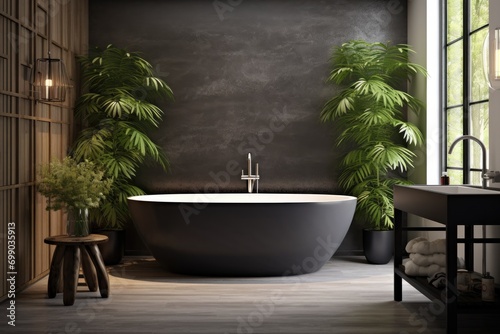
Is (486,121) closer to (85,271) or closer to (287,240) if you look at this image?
(287,240)

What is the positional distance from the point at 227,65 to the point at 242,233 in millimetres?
1995

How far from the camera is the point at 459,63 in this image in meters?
5.73

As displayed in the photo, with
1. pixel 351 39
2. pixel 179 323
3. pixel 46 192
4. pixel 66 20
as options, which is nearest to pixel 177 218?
pixel 46 192

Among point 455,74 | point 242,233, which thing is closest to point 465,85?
point 455,74

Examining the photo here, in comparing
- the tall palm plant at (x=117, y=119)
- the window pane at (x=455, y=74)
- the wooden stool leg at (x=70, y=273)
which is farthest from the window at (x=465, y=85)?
the wooden stool leg at (x=70, y=273)

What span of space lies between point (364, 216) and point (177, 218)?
2.04 metres

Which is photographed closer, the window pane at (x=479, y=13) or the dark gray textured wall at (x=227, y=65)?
the window pane at (x=479, y=13)

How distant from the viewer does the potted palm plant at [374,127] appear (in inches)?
242

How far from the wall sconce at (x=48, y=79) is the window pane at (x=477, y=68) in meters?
3.03

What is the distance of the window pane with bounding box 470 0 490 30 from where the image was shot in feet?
16.8

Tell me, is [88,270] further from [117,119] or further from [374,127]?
[374,127]

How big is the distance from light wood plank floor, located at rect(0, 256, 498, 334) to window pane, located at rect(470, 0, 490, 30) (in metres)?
1.99

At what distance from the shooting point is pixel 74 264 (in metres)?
4.56

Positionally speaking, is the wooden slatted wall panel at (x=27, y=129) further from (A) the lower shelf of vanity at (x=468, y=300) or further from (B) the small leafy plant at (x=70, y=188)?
(A) the lower shelf of vanity at (x=468, y=300)
